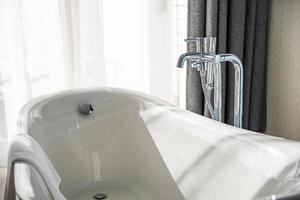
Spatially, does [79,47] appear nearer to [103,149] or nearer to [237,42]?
[103,149]

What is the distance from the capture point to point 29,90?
2271 millimetres

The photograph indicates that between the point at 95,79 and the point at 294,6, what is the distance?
44.1 inches

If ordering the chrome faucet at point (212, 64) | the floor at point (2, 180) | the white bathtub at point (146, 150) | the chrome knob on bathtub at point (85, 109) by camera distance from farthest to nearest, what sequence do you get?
the floor at point (2, 180), the chrome knob on bathtub at point (85, 109), the chrome faucet at point (212, 64), the white bathtub at point (146, 150)

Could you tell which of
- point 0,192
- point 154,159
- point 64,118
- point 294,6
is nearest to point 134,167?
point 154,159

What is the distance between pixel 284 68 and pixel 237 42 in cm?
30

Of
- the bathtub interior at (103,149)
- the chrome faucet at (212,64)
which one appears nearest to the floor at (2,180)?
the bathtub interior at (103,149)

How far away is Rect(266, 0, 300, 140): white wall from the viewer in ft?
7.36

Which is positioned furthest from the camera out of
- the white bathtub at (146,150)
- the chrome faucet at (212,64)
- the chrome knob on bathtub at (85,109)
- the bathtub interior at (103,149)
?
the chrome knob on bathtub at (85,109)

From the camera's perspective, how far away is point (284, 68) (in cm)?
232

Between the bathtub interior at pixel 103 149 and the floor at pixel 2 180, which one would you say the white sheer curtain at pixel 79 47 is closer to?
the floor at pixel 2 180

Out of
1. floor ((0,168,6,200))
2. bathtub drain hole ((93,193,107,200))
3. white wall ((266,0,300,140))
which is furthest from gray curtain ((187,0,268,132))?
floor ((0,168,6,200))

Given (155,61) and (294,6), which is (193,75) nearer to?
(155,61)

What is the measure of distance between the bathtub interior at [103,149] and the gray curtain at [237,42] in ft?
1.37

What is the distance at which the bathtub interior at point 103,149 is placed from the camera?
1.88 metres
